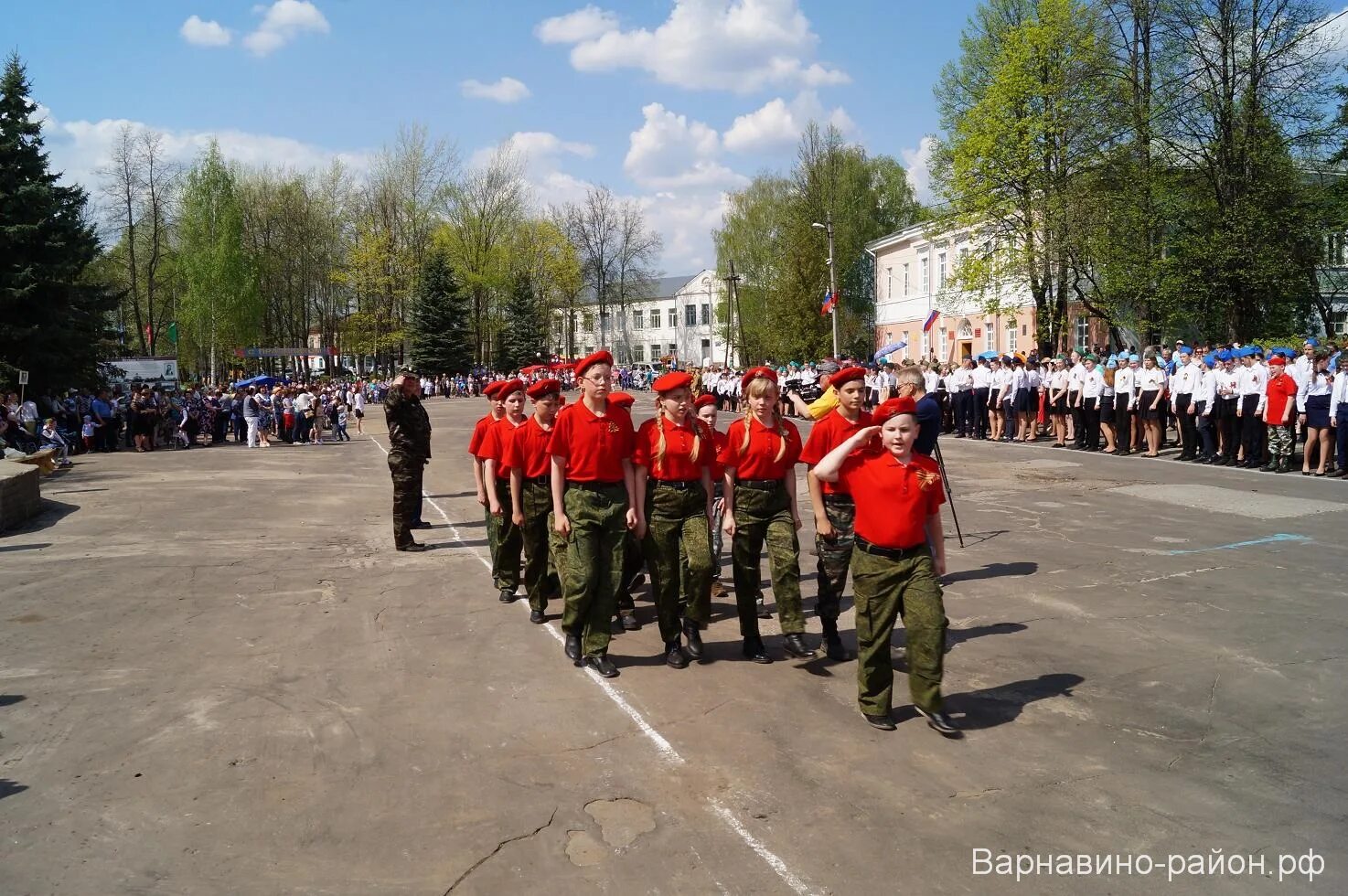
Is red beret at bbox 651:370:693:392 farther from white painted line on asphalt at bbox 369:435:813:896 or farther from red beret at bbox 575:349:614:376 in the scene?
white painted line on asphalt at bbox 369:435:813:896

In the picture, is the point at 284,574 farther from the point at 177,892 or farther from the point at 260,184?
the point at 260,184

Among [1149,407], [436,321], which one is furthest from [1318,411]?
[436,321]

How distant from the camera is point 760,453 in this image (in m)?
6.27

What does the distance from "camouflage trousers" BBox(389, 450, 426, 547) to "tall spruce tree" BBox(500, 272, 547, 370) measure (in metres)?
63.6

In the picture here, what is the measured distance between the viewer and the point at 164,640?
282 inches

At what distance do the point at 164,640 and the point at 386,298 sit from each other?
220ft

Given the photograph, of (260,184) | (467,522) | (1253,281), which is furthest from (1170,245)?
(260,184)

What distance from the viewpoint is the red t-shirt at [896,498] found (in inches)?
201

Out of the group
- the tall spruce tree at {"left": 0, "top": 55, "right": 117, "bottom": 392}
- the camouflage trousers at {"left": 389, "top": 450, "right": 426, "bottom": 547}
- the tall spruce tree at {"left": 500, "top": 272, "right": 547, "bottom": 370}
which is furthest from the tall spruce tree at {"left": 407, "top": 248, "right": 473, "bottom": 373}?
the camouflage trousers at {"left": 389, "top": 450, "right": 426, "bottom": 547}

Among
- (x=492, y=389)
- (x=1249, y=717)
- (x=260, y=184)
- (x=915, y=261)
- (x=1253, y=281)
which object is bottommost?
(x=1249, y=717)

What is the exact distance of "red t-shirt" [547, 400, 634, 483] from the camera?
6168 mm

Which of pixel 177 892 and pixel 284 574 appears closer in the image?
pixel 177 892

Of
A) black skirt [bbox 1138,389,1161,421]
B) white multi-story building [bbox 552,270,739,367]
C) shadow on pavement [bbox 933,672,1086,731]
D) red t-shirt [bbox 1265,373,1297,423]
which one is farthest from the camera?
white multi-story building [bbox 552,270,739,367]

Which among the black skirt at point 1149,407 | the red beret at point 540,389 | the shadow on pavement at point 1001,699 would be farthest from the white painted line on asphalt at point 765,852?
the black skirt at point 1149,407
